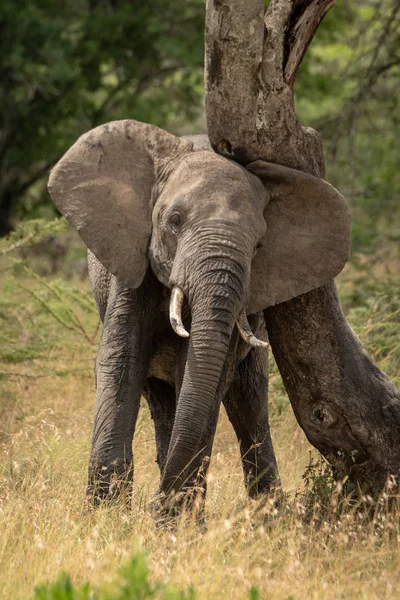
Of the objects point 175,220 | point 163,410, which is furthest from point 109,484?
point 175,220

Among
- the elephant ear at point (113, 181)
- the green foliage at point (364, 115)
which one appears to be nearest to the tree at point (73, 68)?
the green foliage at point (364, 115)

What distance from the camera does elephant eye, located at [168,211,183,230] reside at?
5234 millimetres

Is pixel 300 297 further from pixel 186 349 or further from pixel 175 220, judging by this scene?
Result: pixel 175 220

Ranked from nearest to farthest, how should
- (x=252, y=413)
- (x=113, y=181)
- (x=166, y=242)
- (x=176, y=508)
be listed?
(x=176, y=508), (x=166, y=242), (x=113, y=181), (x=252, y=413)

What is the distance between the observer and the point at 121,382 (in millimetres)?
5535

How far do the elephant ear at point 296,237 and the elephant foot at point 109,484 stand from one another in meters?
1.08

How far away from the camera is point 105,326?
5684mm

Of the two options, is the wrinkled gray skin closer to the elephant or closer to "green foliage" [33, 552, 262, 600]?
the elephant

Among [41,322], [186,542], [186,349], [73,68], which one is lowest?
[186,542]

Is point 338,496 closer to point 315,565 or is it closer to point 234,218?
point 315,565

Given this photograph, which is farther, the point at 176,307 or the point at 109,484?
the point at 109,484

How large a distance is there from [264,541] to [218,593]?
759 mm

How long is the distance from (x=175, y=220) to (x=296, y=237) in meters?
0.78

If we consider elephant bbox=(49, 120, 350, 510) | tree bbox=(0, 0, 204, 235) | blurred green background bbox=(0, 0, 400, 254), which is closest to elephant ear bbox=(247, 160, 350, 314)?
elephant bbox=(49, 120, 350, 510)
